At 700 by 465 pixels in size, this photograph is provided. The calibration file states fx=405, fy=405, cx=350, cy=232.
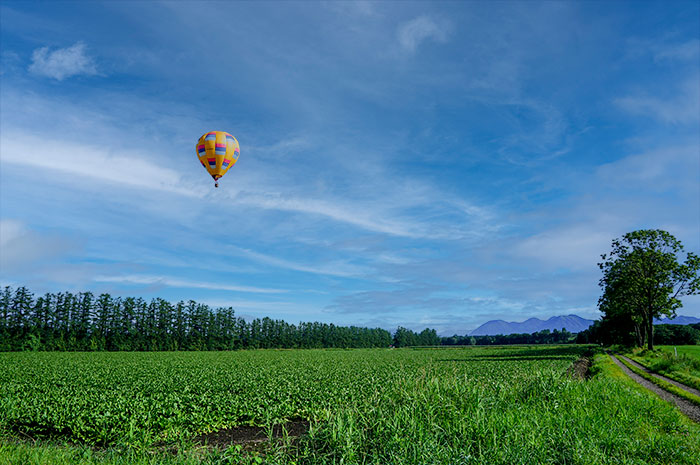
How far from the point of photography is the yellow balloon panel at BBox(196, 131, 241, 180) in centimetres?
2305

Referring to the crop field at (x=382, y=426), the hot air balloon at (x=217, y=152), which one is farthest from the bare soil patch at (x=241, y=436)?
the hot air balloon at (x=217, y=152)

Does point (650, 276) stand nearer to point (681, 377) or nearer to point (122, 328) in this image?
point (681, 377)

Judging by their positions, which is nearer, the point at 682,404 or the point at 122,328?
the point at 682,404

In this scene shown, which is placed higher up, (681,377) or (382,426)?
(382,426)

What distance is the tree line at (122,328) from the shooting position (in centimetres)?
8525

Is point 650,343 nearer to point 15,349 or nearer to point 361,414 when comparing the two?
point 361,414

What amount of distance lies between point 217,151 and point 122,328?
94.7m

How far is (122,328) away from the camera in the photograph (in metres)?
99.4

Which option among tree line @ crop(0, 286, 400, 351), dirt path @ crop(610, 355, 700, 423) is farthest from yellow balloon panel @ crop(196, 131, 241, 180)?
tree line @ crop(0, 286, 400, 351)

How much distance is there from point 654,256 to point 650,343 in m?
10.0

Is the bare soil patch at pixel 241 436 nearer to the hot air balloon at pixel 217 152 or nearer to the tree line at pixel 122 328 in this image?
the hot air balloon at pixel 217 152

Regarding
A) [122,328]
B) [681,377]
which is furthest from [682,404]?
[122,328]

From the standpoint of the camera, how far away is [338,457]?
8.45 m

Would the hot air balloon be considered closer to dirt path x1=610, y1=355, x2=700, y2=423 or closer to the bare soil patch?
the bare soil patch
